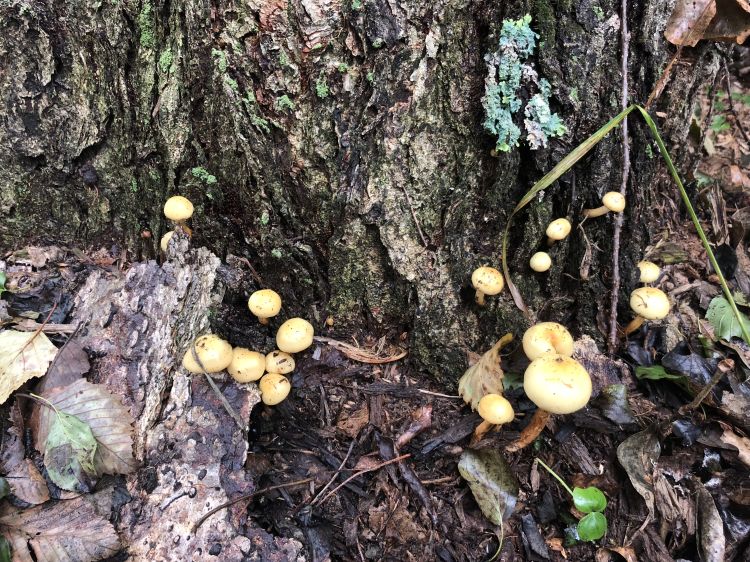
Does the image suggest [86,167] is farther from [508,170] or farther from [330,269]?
[508,170]

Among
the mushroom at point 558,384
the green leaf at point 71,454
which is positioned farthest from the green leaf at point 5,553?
the mushroom at point 558,384

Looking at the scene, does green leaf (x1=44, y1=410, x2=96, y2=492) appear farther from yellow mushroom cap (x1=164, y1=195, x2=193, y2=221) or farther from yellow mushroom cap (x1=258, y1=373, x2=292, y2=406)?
yellow mushroom cap (x1=164, y1=195, x2=193, y2=221)

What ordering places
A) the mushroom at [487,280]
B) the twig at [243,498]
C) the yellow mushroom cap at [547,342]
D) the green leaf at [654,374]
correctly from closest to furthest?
the twig at [243,498], the yellow mushroom cap at [547,342], the mushroom at [487,280], the green leaf at [654,374]

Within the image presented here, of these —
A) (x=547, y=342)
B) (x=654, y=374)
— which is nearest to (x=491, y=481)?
(x=547, y=342)

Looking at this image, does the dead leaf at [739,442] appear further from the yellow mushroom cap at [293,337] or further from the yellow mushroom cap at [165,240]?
the yellow mushroom cap at [165,240]

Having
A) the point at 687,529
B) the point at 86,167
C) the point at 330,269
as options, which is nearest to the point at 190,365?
the point at 330,269

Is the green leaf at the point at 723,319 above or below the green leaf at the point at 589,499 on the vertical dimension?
above

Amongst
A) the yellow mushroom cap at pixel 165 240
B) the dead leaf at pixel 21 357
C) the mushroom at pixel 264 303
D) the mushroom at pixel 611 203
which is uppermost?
the mushroom at pixel 611 203
